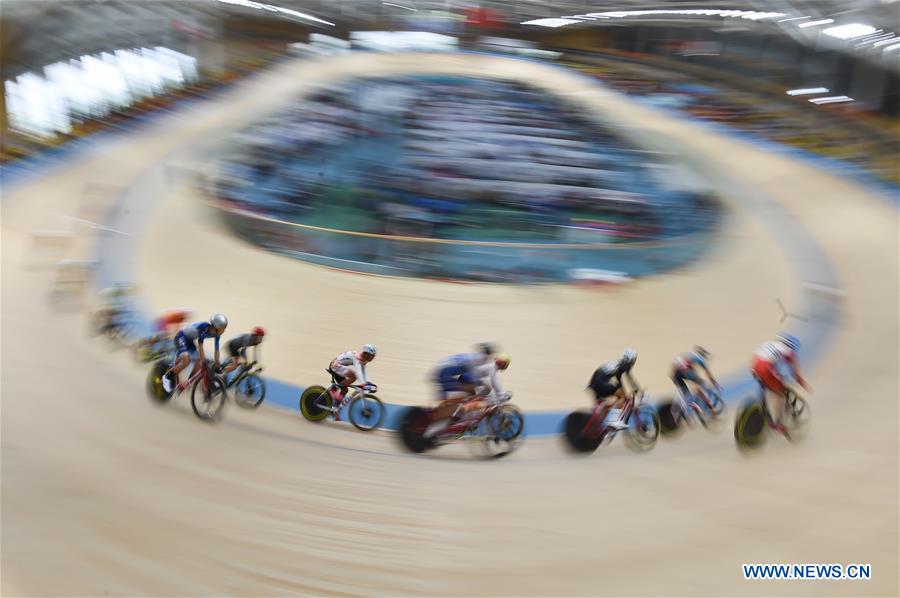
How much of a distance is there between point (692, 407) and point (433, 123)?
3.95m

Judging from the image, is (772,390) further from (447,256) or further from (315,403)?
(315,403)

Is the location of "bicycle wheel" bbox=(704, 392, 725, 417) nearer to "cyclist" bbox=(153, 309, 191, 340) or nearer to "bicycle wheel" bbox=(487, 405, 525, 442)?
"bicycle wheel" bbox=(487, 405, 525, 442)

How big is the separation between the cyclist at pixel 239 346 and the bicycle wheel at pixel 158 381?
0.39m

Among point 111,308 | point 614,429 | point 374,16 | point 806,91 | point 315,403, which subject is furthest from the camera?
point 806,91

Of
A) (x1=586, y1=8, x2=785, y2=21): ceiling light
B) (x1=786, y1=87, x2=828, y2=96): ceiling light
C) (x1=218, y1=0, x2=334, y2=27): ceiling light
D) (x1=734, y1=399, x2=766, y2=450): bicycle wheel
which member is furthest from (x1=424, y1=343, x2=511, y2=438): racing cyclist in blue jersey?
(x1=786, y1=87, x2=828, y2=96): ceiling light

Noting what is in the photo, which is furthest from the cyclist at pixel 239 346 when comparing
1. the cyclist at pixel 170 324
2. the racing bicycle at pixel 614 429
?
the racing bicycle at pixel 614 429

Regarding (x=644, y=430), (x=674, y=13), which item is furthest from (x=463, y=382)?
(x=674, y=13)

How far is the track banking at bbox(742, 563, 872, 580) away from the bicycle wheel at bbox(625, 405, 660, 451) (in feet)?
2.47

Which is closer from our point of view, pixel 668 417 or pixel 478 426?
pixel 478 426

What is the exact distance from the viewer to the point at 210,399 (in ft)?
12.0

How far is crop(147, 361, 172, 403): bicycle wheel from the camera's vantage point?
376 centimetres

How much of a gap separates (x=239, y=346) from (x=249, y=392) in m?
0.26

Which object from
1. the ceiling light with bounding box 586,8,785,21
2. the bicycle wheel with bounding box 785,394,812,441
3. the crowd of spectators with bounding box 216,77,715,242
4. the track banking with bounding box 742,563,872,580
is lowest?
the track banking with bounding box 742,563,872,580

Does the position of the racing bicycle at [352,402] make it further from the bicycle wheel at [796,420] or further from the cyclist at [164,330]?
the bicycle wheel at [796,420]
